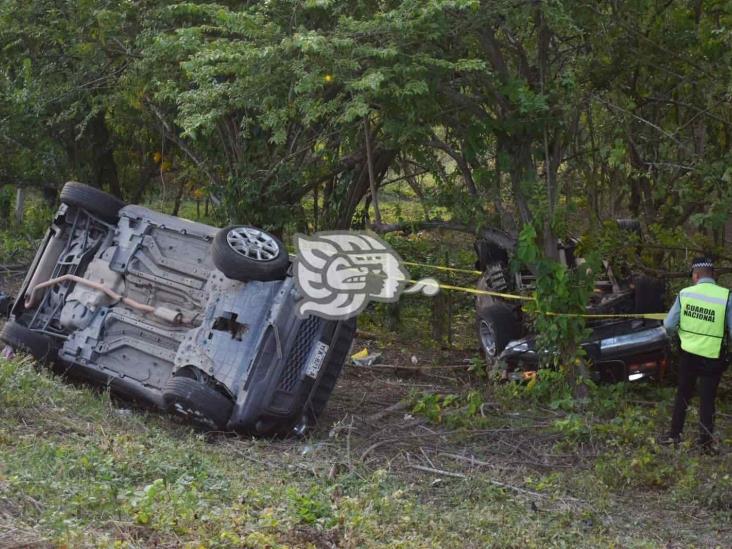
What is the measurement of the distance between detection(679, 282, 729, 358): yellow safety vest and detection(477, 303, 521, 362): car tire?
2552 mm

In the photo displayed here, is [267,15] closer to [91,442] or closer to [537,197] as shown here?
[537,197]

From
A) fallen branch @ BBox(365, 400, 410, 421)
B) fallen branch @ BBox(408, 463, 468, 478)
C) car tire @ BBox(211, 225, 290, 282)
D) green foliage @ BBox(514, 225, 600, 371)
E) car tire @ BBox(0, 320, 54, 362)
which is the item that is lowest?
car tire @ BBox(0, 320, 54, 362)

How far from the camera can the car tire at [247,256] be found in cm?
832

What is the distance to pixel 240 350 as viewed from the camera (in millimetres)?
8188

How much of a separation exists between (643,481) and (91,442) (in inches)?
142

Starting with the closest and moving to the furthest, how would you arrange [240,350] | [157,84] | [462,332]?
[240,350] → [157,84] → [462,332]

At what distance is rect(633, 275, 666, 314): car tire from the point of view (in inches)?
397

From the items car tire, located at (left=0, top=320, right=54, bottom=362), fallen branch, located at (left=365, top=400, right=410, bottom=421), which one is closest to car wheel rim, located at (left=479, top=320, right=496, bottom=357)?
fallen branch, located at (left=365, top=400, right=410, bottom=421)

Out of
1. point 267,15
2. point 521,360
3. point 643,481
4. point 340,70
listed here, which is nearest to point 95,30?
point 267,15

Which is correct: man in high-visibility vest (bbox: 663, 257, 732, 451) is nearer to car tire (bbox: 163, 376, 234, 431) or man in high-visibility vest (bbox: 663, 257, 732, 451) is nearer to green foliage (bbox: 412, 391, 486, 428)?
green foliage (bbox: 412, 391, 486, 428)

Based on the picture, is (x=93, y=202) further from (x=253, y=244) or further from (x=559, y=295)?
(x=559, y=295)

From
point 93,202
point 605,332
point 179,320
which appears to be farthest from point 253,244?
point 605,332

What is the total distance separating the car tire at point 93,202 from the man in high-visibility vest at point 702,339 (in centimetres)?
465

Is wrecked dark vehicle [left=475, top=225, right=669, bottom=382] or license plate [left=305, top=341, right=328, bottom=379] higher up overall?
wrecked dark vehicle [left=475, top=225, right=669, bottom=382]
